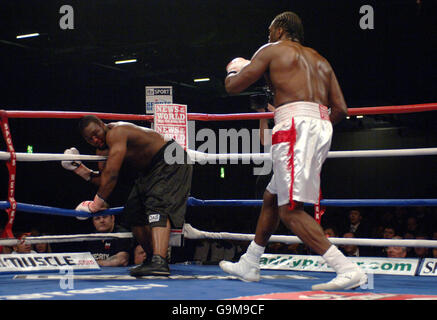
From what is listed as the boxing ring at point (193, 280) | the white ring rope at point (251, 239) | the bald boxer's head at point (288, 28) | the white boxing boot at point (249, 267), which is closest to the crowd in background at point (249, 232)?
the white ring rope at point (251, 239)

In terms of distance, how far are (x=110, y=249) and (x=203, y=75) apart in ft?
28.3

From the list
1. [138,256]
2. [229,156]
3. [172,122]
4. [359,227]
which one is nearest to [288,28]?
[229,156]

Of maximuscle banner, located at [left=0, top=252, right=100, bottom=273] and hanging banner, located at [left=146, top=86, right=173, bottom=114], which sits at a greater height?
hanging banner, located at [left=146, top=86, right=173, bottom=114]

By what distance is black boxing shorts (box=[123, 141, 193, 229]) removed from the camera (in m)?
2.83

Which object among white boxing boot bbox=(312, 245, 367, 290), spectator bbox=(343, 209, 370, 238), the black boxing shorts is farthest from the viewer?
spectator bbox=(343, 209, 370, 238)

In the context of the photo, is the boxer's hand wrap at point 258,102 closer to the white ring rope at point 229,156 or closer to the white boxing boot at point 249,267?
the white ring rope at point 229,156

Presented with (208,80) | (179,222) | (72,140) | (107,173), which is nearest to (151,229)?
(179,222)

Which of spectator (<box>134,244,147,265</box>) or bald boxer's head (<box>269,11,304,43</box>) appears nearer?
bald boxer's head (<box>269,11,304,43</box>)

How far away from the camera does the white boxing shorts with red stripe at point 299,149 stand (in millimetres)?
2223

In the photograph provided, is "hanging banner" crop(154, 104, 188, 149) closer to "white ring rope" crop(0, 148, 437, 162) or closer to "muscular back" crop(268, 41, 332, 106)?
"white ring rope" crop(0, 148, 437, 162)

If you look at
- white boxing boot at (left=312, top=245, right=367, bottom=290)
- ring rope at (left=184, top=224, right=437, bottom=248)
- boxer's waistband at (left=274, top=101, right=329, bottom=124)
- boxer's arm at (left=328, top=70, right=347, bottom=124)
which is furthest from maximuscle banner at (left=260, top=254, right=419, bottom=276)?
boxer's waistband at (left=274, top=101, right=329, bottom=124)

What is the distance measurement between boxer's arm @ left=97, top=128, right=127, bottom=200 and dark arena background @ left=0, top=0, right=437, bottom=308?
210cm

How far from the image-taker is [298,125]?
2.26 m
